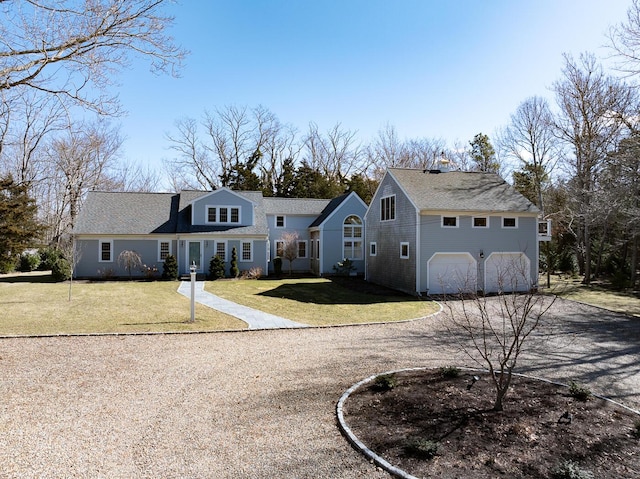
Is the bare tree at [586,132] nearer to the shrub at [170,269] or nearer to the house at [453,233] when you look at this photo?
the house at [453,233]

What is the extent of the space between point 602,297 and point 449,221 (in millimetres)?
8022

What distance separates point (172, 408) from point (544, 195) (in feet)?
117

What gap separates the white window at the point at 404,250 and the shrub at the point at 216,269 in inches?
439

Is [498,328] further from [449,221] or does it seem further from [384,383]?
[449,221]

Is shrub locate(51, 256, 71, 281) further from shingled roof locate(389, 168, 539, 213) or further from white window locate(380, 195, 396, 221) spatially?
shingled roof locate(389, 168, 539, 213)

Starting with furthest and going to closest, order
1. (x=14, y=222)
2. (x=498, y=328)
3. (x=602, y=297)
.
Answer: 1. (x=14, y=222)
2. (x=602, y=297)
3. (x=498, y=328)

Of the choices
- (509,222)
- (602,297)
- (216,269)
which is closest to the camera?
(602,297)

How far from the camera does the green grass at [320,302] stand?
547 inches

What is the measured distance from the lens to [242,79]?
53.9ft

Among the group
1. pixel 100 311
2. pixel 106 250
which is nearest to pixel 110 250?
pixel 106 250

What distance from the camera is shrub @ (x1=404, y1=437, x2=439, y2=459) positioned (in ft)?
14.7

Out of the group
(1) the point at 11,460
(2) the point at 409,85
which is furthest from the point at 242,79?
(1) the point at 11,460

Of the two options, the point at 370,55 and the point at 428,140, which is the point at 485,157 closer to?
the point at 428,140

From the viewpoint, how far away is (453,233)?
1947 cm
